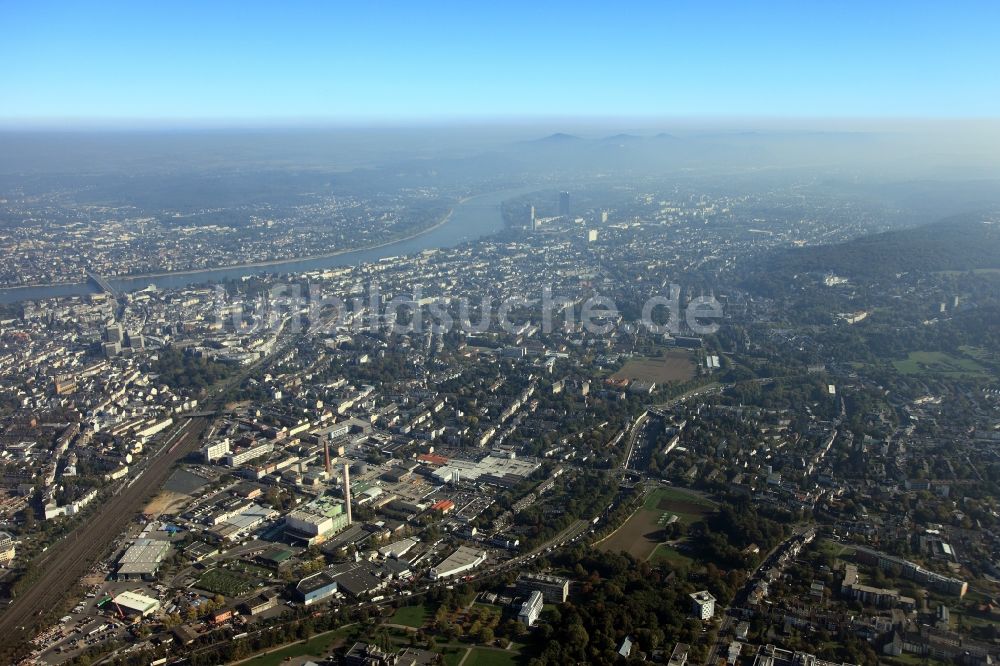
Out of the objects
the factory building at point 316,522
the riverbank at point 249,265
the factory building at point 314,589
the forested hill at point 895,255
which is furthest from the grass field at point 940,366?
the riverbank at point 249,265

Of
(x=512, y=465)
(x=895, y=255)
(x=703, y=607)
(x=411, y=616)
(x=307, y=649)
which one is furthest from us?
(x=895, y=255)

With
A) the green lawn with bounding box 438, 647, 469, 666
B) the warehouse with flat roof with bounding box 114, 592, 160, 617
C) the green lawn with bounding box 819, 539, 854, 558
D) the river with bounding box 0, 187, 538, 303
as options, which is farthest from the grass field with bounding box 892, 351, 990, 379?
the river with bounding box 0, 187, 538, 303

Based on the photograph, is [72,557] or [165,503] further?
[165,503]

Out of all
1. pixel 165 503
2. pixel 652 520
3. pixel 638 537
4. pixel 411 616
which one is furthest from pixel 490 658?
pixel 165 503

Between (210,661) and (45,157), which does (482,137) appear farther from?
(210,661)

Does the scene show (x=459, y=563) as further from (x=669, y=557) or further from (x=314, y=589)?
(x=669, y=557)

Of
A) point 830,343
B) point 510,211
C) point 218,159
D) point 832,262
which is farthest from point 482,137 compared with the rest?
point 830,343
